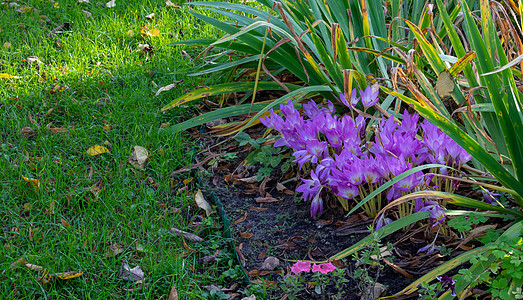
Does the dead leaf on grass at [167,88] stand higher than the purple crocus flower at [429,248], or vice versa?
the purple crocus flower at [429,248]

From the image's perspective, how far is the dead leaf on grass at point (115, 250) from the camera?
1.95 meters

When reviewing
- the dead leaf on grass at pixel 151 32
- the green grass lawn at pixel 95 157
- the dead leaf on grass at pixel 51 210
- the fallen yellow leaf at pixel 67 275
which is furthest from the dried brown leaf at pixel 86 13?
the fallen yellow leaf at pixel 67 275

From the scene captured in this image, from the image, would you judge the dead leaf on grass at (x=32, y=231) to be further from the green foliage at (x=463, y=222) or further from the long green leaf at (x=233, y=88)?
the green foliage at (x=463, y=222)

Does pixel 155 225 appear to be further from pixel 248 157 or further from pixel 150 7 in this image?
pixel 150 7

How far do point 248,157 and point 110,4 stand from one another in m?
2.49

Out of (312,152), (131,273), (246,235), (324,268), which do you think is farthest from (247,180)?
(324,268)

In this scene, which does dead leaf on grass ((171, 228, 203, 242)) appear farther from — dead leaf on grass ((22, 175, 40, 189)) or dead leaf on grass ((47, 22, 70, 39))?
dead leaf on grass ((47, 22, 70, 39))

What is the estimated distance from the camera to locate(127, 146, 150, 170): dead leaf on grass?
251cm

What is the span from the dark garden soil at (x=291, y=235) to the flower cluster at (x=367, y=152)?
0.09 metres

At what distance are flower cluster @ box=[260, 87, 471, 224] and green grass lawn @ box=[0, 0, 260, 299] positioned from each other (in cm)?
52

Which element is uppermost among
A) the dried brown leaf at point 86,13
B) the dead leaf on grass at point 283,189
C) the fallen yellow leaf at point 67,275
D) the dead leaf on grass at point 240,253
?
the dried brown leaf at point 86,13

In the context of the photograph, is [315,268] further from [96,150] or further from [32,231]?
[96,150]

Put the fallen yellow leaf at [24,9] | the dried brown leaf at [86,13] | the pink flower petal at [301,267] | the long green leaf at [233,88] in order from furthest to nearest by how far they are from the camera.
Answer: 1. the fallen yellow leaf at [24,9]
2. the dried brown leaf at [86,13]
3. the long green leaf at [233,88]
4. the pink flower petal at [301,267]

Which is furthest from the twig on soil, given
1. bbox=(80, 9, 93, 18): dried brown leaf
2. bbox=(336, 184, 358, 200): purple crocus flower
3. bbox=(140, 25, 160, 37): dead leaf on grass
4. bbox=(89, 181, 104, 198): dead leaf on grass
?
bbox=(80, 9, 93, 18): dried brown leaf
